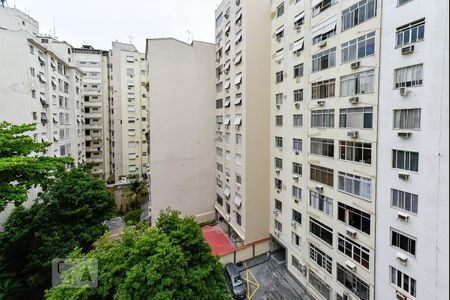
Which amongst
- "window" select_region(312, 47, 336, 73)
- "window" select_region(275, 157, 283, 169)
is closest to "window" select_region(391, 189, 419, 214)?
"window" select_region(312, 47, 336, 73)

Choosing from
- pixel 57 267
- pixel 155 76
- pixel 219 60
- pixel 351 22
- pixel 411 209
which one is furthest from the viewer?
pixel 219 60

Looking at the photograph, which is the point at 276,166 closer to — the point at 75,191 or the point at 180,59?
the point at 180,59

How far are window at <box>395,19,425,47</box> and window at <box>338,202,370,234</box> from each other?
825 cm

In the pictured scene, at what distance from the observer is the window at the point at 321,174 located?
1405 cm

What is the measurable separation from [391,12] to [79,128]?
3751cm

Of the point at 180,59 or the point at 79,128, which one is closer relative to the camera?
the point at 180,59

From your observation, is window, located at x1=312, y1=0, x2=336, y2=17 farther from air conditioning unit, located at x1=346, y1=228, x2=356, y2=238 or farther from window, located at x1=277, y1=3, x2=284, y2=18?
air conditioning unit, located at x1=346, y1=228, x2=356, y2=238

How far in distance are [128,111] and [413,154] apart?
3693cm

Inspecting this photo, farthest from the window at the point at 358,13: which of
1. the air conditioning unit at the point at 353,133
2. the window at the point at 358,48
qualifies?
the air conditioning unit at the point at 353,133

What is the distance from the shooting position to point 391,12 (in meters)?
10.3

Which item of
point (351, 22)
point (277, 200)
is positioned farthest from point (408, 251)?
point (351, 22)

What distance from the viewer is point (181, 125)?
2411 centimetres

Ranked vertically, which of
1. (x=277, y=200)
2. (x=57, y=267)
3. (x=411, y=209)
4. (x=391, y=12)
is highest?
(x=391, y=12)

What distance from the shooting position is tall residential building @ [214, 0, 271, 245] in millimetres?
19094
